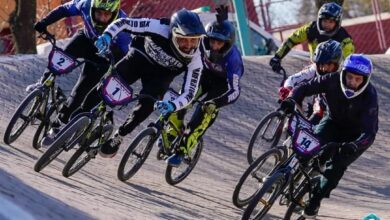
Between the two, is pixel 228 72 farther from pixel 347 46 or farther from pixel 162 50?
pixel 347 46

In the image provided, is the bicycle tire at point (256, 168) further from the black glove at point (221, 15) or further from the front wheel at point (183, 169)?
the black glove at point (221, 15)

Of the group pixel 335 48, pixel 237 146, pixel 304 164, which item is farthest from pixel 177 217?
pixel 237 146

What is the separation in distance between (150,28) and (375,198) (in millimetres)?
3765

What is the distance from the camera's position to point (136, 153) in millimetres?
9516

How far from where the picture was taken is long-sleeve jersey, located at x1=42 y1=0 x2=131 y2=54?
10.1m

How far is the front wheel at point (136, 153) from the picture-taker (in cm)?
938

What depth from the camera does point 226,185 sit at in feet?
36.2

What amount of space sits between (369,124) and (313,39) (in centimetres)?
383

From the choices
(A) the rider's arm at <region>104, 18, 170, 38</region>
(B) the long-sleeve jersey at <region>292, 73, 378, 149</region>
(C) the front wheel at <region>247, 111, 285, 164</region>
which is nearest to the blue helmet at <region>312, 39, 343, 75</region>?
(B) the long-sleeve jersey at <region>292, 73, 378, 149</region>

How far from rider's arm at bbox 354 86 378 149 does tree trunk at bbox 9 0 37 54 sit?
356 inches

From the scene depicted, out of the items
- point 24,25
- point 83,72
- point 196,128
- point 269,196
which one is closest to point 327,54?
point 196,128

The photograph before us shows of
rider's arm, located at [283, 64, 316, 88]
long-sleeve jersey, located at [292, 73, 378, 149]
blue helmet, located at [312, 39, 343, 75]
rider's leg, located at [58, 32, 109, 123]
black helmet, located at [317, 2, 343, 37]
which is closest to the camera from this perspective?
long-sleeve jersey, located at [292, 73, 378, 149]

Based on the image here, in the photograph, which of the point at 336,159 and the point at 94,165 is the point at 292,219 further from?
the point at 94,165

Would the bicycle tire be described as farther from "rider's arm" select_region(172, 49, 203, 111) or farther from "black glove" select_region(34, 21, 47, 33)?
"black glove" select_region(34, 21, 47, 33)
